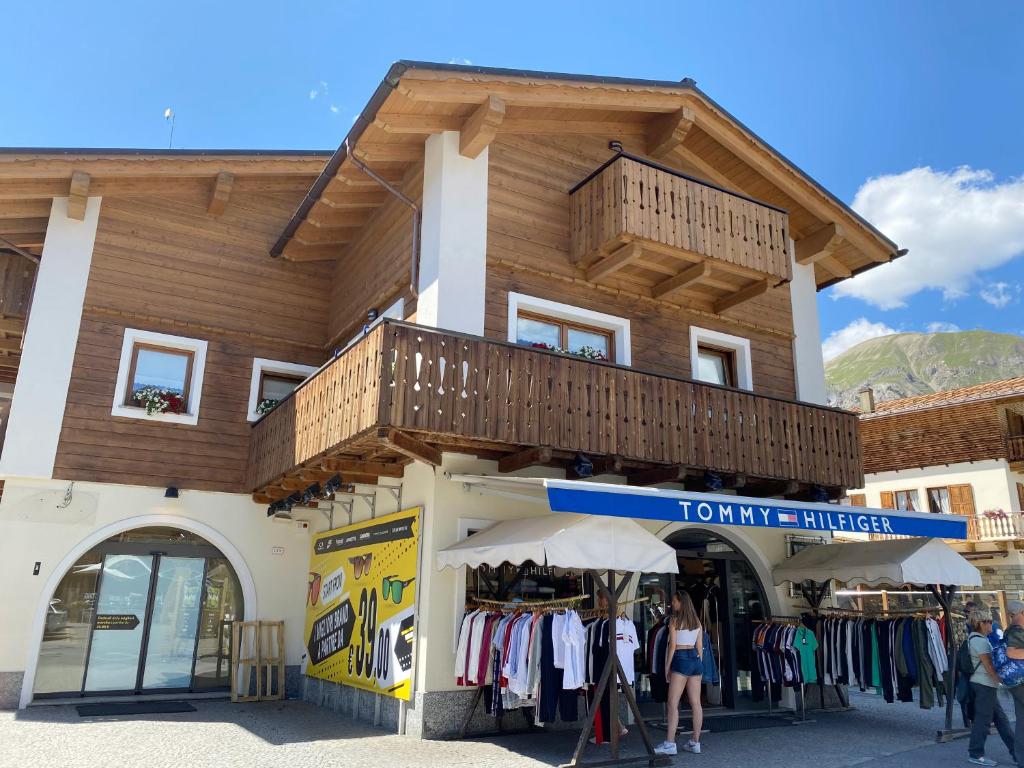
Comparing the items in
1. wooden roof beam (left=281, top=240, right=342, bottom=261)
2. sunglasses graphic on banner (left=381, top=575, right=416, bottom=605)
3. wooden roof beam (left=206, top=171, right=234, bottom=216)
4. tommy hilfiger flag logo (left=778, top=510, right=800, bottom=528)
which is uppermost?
wooden roof beam (left=206, top=171, right=234, bottom=216)

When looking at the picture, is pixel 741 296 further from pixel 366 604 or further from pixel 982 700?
pixel 366 604

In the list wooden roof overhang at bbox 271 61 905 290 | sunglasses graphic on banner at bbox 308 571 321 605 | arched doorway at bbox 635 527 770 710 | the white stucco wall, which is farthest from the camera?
the white stucco wall

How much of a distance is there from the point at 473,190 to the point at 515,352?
2.85 m

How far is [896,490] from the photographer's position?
30078 millimetres

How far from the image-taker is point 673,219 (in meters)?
11.4

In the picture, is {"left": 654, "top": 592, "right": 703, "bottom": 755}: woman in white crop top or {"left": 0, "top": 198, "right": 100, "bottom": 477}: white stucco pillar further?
{"left": 0, "top": 198, "right": 100, "bottom": 477}: white stucco pillar

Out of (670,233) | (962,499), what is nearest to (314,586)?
(670,233)

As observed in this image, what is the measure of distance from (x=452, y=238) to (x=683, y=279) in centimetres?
369

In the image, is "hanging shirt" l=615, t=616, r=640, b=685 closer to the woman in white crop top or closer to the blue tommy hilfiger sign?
the woman in white crop top

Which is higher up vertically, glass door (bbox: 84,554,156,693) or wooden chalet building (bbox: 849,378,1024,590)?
wooden chalet building (bbox: 849,378,1024,590)

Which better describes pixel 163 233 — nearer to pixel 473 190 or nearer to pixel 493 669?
pixel 473 190

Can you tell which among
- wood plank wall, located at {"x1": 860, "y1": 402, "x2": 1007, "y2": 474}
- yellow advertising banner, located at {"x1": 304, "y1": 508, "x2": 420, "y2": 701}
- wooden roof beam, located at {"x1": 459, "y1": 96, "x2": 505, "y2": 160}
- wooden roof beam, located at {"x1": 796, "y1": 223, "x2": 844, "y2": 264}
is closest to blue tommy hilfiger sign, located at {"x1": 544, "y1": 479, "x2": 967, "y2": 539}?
yellow advertising banner, located at {"x1": 304, "y1": 508, "x2": 420, "y2": 701}

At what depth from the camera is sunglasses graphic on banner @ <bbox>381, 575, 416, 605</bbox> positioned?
10070 millimetres

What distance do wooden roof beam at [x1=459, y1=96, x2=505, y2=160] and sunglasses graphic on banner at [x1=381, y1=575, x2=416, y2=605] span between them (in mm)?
5842
